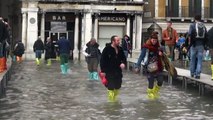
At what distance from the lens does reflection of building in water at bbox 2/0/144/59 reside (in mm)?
51875

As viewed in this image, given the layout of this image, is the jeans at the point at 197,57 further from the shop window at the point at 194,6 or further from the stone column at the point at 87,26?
the shop window at the point at 194,6

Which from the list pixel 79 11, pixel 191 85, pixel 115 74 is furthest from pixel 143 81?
pixel 79 11

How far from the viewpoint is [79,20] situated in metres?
53.5

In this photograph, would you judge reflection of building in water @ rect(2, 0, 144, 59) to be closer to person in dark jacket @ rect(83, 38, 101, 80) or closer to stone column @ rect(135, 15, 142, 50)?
stone column @ rect(135, 15, 142, 50)

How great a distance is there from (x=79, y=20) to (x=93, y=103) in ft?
129

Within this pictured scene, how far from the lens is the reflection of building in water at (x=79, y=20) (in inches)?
2042

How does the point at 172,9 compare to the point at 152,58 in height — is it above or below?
above

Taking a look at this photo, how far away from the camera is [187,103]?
580 inches

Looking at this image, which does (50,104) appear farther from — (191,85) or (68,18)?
(68,18)

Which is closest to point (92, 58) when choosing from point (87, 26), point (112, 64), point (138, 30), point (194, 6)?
point (112, 64)

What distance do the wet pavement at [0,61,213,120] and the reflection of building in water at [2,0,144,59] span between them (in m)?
32.1

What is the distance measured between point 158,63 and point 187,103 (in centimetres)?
131

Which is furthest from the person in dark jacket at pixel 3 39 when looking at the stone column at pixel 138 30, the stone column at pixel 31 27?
the stone column at pixel 138 30

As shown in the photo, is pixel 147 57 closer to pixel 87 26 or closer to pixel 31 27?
pixel 31 27
